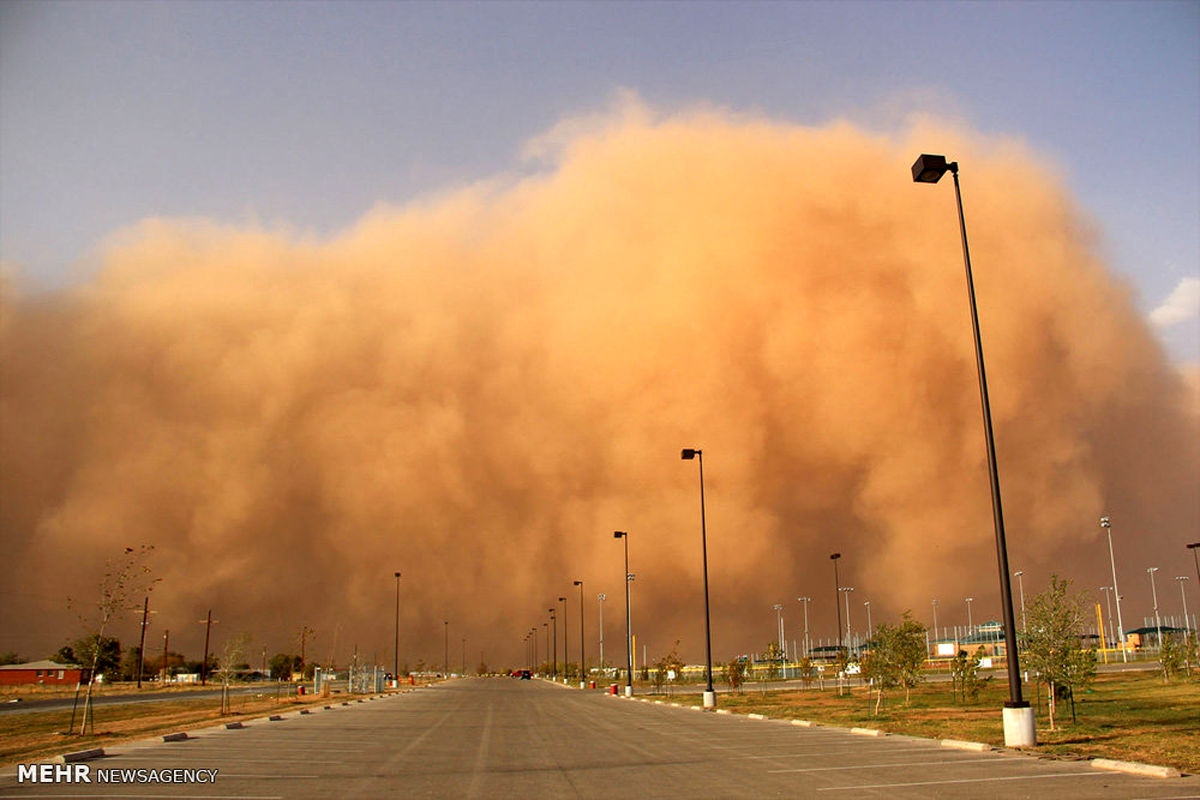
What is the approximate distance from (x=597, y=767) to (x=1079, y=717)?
40.1 feet

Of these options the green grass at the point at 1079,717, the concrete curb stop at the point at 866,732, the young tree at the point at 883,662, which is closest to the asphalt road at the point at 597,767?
the concrete curb stop at the point at 866,732

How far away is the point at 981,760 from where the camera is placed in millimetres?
12422

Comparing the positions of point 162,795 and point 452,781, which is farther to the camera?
point 452,781

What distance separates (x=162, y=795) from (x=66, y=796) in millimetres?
923

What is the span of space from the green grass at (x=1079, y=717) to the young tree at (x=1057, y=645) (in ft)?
3.04

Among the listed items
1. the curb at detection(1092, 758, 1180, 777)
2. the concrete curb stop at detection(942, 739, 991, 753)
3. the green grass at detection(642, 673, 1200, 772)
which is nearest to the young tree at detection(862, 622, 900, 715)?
the green grass at detection(642, 673, 1200, 772)

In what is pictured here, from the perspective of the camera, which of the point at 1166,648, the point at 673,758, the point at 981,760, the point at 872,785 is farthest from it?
the point at 1166,648

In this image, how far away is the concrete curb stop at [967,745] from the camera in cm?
1377

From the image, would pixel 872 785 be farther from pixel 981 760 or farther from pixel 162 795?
pixel 162 795

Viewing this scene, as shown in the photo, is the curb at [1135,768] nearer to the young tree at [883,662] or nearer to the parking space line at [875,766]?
the parking space line at [875,766]

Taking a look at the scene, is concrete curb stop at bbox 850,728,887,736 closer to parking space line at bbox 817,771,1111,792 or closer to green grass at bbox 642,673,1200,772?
green grass at bbox 642,673,1200,772

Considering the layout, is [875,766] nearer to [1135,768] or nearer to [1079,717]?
[1135,768]

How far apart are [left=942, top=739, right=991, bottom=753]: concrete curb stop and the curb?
2.33m

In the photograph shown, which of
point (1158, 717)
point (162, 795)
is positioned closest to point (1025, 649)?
point (1158, 717)
